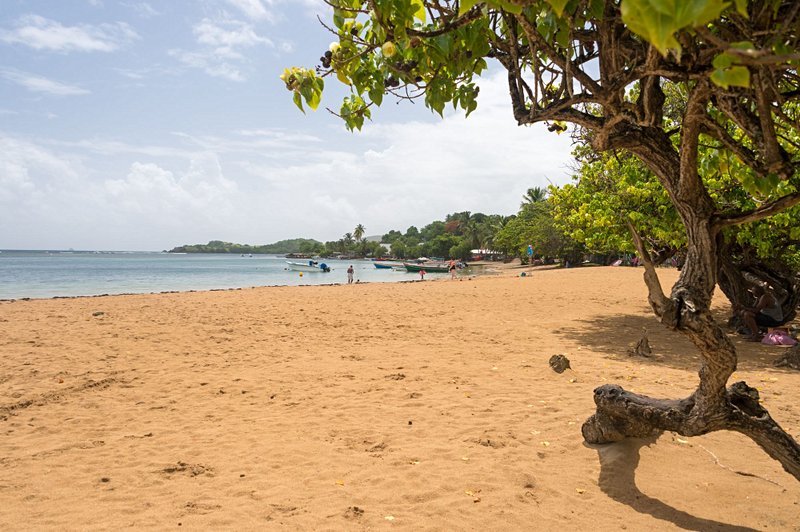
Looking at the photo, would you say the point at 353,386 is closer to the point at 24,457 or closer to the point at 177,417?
the point at 177,417

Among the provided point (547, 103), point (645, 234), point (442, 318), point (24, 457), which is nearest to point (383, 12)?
point (547, 103)

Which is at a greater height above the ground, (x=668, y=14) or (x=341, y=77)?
(x=341, y=77)

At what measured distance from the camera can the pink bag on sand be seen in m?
9.31

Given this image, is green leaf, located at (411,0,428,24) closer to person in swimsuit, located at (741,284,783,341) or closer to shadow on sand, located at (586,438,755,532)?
shadow on sand, located at (586,438,755,532)

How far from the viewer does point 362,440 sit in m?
4.91

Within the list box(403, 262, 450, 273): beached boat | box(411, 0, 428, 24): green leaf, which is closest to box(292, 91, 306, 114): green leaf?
box(411, 0, 428, 24): green leaf

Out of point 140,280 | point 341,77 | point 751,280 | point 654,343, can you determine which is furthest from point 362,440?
point 140,280

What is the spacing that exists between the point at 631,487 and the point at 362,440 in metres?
2.44

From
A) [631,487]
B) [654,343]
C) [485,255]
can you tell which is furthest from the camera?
[485,255]

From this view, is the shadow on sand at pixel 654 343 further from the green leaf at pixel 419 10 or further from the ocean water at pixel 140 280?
the ocean water at pixel 140 280

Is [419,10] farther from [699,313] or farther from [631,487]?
[631,487]

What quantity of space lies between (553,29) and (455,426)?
417 centimetres

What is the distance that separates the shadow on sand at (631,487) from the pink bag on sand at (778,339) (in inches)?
269

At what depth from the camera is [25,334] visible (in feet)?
37.5
